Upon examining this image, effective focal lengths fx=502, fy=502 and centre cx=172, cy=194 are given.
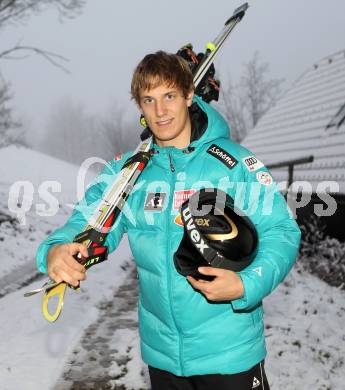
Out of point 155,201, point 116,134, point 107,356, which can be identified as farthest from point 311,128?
point 116,134

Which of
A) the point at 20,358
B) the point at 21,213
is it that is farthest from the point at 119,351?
the point at 21,213

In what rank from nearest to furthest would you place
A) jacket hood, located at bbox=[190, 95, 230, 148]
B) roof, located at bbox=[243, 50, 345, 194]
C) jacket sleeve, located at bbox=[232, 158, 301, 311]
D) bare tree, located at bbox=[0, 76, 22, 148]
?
jacket sleeve, located at bbox=[232, 158, 301, 311], jacket hood, located at bbox=[190, 95, 230, 148], roof, located at bbox=[243, 50, 345, 194], bare tree, located at bbox=[0, 76, 22, 148]

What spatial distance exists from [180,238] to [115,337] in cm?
416

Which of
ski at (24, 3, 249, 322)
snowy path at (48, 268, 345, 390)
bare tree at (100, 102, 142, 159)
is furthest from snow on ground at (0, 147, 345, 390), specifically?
bare tree at (100, 102, 142, 159)

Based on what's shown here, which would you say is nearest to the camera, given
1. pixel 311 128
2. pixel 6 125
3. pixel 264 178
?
pixel 264 178

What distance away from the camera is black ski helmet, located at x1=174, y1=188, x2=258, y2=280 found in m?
1.95

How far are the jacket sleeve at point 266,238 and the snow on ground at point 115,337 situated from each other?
119 inches

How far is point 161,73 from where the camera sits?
8.09 ft

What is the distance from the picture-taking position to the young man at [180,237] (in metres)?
2.25

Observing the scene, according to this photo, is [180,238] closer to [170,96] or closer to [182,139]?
[182,139]

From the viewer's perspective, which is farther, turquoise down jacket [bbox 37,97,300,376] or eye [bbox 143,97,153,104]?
eye [bbox 143,97,153,104]

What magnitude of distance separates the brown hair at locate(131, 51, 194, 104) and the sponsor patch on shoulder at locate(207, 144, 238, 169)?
331mm

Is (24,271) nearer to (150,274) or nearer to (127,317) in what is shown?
(127,317)

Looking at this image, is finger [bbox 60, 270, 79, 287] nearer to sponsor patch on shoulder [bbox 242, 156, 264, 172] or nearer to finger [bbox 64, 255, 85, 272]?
finger [bbox 64, 255, 85, 272]
